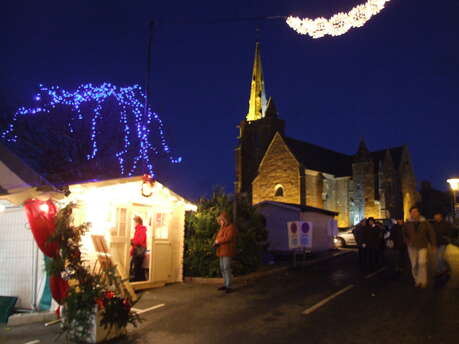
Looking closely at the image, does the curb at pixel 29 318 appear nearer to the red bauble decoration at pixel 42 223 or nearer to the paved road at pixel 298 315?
the paved road at pixel 298 315

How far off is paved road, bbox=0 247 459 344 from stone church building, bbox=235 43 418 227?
30592 millimetres

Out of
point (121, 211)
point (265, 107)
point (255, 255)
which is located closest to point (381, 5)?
point (121, 211)

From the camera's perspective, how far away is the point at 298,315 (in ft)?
24.7

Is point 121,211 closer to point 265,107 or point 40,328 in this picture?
point 40,328

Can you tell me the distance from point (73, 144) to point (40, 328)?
63.1ft

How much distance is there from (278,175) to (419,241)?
3344cm

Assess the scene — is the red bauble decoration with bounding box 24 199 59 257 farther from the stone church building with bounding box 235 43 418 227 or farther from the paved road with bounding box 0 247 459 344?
the stone church building with bounding box 235 43 418 227

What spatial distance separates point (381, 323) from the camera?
268 inches

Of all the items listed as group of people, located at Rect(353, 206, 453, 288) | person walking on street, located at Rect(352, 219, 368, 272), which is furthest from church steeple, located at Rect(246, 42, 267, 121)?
group of people, located at Rect(353, 206, 453, 288)

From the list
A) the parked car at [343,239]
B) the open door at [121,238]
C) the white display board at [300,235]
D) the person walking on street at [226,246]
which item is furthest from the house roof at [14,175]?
the parked car at [343,239]

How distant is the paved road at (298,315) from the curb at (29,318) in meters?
0.43

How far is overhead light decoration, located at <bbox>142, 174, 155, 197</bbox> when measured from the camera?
10.4 meters

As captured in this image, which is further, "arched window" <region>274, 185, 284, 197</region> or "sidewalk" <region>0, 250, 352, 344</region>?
"arched window" <region>274, 185, 284, 197</region>

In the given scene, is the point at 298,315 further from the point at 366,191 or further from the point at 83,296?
the point at 366,191
